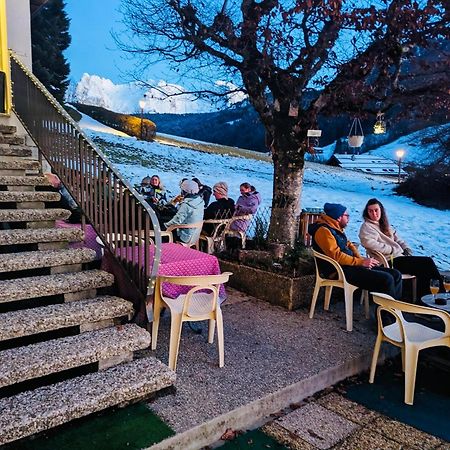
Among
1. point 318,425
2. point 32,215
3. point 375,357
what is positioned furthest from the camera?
point 32,215

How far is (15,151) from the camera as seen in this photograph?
179 inches

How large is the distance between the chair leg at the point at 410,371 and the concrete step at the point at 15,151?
→ 421 centimetres

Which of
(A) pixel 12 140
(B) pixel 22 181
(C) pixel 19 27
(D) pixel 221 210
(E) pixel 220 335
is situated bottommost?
(E) pixel 220 335

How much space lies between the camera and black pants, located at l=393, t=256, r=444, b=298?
4352 millimetres

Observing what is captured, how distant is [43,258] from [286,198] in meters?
3.05

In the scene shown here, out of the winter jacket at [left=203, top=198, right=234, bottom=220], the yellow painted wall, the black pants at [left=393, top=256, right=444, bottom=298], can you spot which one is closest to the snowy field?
the black pants at [left=393, top=256, right=444, bottom=298]

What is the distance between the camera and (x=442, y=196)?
1245 cm

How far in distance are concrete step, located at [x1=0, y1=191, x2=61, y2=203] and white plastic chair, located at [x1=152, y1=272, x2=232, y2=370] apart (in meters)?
1.68

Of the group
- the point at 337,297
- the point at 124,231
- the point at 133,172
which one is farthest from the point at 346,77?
the point at 133,172

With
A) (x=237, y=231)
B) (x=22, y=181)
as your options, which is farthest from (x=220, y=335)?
(x=237, y=231)

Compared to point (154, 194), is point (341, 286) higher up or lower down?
lower down

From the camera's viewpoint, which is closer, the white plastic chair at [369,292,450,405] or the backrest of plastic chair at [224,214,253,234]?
the white plastic chair at [369,292,450,405]

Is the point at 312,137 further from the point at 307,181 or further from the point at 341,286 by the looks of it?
the point at 307,181

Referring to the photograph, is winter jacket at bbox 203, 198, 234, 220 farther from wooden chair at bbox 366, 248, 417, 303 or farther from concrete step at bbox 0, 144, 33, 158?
concrete step at bbox 0, 144, 33, 158
